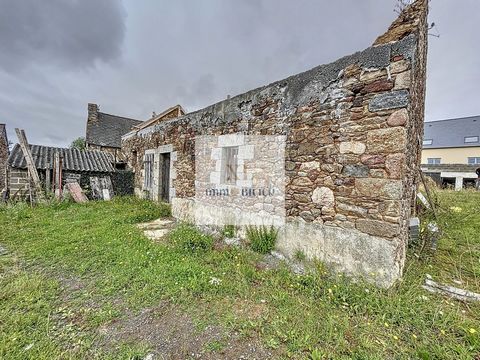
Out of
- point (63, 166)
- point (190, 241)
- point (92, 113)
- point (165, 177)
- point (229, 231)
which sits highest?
point (92, 113)

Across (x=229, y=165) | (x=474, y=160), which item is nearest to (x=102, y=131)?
(x=229, y=165)

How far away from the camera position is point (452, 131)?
31281 mm

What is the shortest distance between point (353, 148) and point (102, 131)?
22783 millimetres

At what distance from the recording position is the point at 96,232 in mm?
4898

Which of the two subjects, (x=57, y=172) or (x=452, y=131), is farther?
(x=452, y=131)

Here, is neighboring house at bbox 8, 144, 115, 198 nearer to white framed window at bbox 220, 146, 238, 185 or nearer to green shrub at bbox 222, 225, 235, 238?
white framed window at bbox 220, 146, 238, 185

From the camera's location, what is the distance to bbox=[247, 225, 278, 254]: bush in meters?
3.90

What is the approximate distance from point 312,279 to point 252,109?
3181mm

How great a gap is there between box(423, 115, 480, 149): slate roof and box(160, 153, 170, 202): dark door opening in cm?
3864

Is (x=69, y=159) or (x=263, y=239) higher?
(x=69, y=159)

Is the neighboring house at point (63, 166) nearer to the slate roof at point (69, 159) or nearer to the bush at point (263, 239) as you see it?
the slate roof at point (69, 159)

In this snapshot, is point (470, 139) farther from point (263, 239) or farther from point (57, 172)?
point (57, 172)

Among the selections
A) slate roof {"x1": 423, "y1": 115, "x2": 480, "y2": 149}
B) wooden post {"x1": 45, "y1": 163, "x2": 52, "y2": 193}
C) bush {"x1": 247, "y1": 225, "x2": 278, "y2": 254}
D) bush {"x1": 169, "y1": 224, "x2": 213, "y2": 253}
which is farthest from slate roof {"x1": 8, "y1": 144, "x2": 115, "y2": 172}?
slate roof {"x1": 423, "y1": 115, "x2": 480, "y2": 149}

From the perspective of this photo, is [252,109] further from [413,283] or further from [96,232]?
[96,232]
